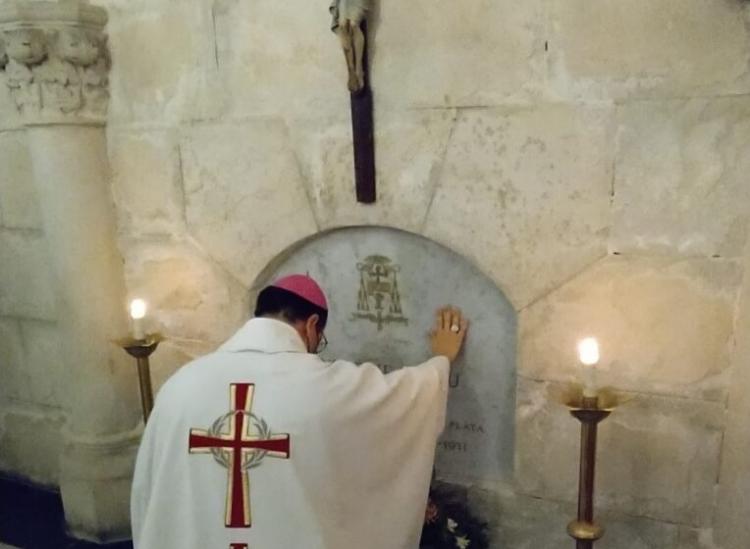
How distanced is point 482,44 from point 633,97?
0.48 metres

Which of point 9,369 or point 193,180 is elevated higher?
point 193,180

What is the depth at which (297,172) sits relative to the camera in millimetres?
2748

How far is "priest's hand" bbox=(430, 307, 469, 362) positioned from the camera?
269 cm

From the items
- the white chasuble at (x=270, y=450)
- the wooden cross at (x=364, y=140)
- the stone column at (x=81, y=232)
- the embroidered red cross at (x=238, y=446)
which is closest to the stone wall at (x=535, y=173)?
the wooden cross at (x=364, y=140)

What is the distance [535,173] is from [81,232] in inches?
73.9

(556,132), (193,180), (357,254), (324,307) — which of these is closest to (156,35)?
(193,180)

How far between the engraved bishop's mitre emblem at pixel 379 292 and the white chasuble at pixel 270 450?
0.53 metres

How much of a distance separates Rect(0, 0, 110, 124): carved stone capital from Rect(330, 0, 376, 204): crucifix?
1.11 m

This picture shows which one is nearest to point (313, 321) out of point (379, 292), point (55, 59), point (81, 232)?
point (379, 292)

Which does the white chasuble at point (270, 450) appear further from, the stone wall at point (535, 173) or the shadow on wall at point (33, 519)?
the shadow on wall at point (33, 519)

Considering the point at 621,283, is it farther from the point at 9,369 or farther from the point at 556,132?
the point at 9,369

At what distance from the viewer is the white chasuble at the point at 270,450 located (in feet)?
6.85

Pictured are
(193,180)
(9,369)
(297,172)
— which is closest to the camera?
(297,172)

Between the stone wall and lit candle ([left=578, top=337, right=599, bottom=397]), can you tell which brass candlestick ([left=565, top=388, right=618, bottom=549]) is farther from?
the stone wall
